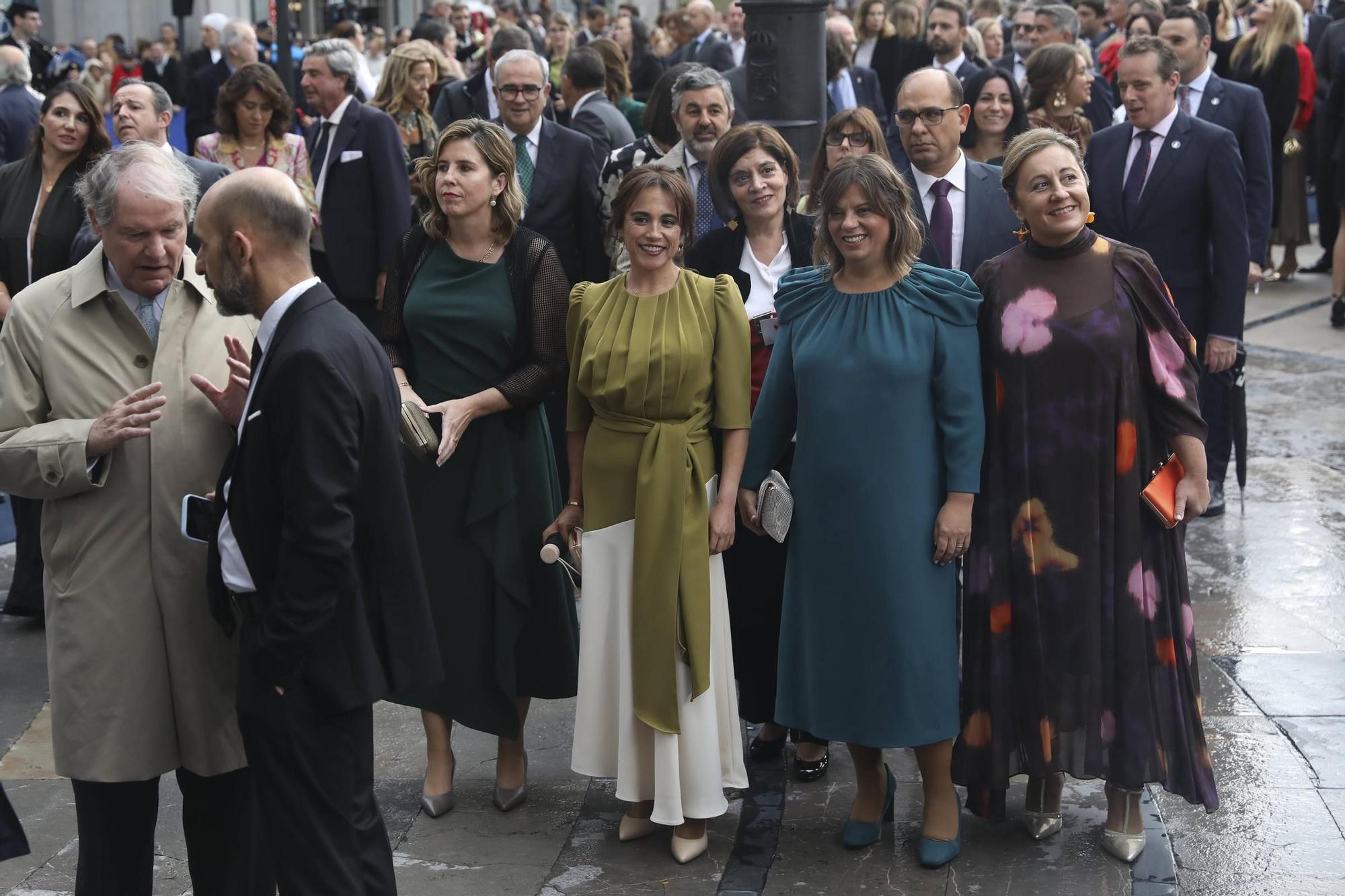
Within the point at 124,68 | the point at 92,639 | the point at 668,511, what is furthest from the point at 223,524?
Result: the point at 124,68

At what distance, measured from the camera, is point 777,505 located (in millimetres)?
4395

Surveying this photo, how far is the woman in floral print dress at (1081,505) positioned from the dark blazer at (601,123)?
426cm

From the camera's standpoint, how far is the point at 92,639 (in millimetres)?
3623

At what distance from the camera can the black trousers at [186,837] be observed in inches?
146

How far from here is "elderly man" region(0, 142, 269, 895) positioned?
142 inches

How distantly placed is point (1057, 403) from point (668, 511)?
1.08 metres

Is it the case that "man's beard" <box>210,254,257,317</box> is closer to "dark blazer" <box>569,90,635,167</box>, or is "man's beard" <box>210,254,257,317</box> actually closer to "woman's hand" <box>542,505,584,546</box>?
"woman's hand" <box>542,505,584,546</box>

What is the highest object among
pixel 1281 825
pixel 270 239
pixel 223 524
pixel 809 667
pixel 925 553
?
pixel 270 239

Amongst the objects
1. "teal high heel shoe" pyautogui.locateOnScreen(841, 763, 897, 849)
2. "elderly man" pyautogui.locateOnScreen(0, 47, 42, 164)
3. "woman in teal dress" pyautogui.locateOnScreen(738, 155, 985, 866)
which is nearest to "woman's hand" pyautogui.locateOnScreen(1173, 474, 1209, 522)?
"woman in teal dress" pyautogui.locateOnScreen(738, 155, 985, 866)

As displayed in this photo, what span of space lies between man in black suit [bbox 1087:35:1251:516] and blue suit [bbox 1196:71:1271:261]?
0.46 meters

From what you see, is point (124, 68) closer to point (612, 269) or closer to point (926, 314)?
point (612, 269)

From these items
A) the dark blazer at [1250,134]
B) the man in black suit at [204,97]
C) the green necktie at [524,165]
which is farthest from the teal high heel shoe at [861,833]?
the man in black suit at [204,97]

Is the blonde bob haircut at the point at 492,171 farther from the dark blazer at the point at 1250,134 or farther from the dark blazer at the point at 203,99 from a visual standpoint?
the dark blazer at the point at 203,99

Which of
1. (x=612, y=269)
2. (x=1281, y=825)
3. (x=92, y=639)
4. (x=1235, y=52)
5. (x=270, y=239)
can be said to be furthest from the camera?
(x=1235, y=52)
